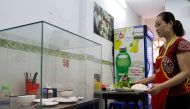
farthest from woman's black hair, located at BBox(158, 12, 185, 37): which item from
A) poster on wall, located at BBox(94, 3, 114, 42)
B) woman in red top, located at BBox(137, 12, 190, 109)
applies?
poster on wall, located at BBox(94, 3, 114, 42)

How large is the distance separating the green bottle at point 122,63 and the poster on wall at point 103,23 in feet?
1.01

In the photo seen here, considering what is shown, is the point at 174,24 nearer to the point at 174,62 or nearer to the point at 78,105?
the point at 174,62

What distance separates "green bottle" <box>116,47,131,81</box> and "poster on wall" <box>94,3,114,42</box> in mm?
308

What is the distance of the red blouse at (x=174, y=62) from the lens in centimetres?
179

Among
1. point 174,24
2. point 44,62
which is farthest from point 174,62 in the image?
point 44,62

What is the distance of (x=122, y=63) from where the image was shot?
4023 mm

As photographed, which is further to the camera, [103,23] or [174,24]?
[103,23]

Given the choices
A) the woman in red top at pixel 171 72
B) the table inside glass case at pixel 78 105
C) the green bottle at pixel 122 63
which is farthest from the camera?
the green bottle at pixel 122 63

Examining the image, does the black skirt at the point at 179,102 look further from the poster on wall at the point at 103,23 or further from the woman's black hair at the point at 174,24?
the poster on wall at the point at 103,23

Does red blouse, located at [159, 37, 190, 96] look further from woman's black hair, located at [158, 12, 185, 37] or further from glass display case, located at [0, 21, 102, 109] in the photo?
glass display case, located at [0, 21, 102, 109]

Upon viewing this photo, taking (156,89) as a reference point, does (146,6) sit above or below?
above

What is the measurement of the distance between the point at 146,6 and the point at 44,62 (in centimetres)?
411

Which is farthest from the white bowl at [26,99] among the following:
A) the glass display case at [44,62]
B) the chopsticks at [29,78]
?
the chopsticks at [29,78]

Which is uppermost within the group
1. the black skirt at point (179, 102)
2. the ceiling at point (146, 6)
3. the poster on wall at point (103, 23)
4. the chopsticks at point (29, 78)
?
the ceiling at point (146, 6)
